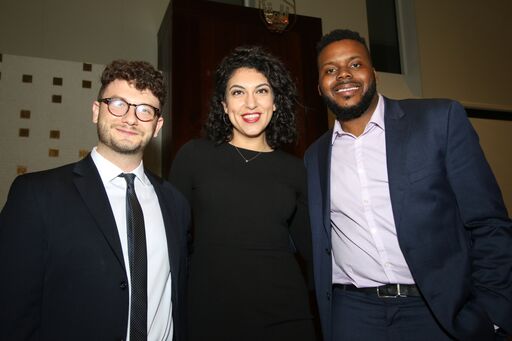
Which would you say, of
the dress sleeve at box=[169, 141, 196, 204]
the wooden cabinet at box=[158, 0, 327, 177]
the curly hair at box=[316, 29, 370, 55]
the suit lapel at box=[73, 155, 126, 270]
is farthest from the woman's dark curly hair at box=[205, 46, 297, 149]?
the wooden cabinet at box=[158, 0, 327, 177]

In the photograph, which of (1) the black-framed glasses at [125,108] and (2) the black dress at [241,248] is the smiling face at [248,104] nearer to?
(2) the black dress at [241,248]

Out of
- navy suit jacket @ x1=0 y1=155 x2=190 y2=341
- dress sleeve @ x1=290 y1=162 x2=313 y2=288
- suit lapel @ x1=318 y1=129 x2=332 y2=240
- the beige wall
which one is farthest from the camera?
the beige wall

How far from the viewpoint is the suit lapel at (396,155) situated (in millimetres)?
1640

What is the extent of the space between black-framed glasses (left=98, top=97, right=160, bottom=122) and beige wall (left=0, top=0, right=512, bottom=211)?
2.25m

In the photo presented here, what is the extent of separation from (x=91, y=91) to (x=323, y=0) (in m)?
3.13

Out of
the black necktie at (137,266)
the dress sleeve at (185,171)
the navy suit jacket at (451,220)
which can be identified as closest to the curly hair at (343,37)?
the navy suit jacket at (451,220)

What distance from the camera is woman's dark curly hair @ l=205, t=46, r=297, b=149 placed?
2.07 meters

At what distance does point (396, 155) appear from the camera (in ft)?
5.54

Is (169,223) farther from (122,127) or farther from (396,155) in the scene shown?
(396,155)

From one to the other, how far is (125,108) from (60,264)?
69 centimetres

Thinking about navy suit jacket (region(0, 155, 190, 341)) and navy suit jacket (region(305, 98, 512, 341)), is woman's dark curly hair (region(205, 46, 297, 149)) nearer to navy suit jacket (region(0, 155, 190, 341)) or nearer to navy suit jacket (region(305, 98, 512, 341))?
navy suit jacket (region(305, 98, 512, 341))

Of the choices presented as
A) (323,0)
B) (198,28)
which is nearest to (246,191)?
(198,28)

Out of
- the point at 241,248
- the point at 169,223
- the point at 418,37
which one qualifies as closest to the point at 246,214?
the point at 241,248

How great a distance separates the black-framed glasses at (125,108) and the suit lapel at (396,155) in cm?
106
